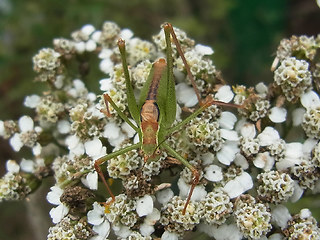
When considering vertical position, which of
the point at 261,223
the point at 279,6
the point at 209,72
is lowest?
the point at 261,223

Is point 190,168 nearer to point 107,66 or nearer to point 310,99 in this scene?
point 310,99

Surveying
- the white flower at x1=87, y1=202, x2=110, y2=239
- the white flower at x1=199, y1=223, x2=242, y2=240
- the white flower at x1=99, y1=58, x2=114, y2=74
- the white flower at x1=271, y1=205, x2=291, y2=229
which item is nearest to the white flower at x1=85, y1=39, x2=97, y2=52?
the white flower at x1=99, y1=58, x2=114, y2=74

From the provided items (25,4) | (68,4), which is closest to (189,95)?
(68,4)

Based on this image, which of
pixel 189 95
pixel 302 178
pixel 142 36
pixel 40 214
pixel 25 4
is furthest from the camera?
pixel 142 36

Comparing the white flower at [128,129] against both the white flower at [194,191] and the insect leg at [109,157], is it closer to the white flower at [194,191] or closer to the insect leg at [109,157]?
the insect leg at [109,157]

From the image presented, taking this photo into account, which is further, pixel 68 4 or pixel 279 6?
pixel 279 6

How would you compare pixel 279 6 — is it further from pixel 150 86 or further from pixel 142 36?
pixel 150 86

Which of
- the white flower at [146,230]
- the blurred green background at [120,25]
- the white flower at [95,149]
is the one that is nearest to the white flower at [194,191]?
the white flower at [146,230]

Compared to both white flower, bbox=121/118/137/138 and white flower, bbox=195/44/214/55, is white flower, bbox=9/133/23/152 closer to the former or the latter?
white flower, bbox=121/118/137/138
